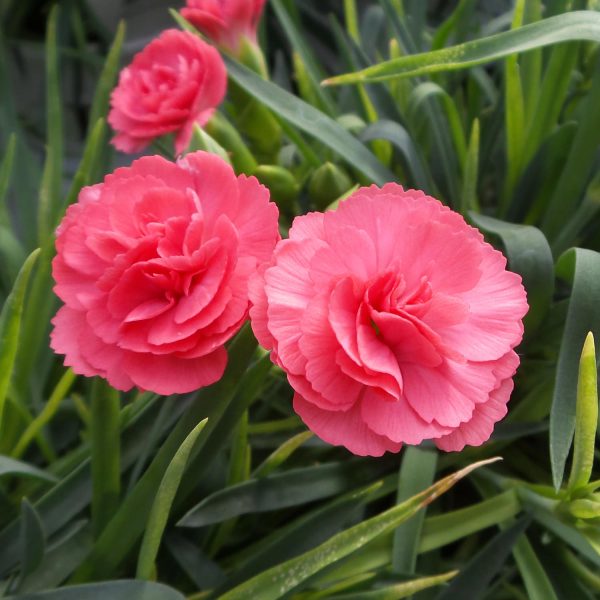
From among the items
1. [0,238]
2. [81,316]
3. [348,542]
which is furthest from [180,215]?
[0,238]

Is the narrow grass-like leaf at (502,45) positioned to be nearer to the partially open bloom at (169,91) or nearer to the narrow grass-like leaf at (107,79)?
the partially open bloom at (169,91)

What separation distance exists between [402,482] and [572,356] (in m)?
0.14

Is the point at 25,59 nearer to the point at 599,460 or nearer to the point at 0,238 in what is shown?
the point at 0,238

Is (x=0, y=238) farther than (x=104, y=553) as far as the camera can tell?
Yes

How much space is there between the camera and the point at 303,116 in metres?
0.55

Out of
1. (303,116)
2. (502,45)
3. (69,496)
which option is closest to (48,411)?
(69,496)

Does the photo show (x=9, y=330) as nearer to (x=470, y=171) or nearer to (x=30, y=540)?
(x=30, y=540)

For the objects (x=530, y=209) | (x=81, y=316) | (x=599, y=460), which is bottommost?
(x=599, y=460)

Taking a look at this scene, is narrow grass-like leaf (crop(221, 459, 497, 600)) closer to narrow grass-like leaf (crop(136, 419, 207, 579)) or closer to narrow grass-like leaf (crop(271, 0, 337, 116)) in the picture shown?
narrow grass-like leaf (crop(136, 419, 207, 579))

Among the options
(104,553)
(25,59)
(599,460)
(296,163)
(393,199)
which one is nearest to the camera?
(393,199)

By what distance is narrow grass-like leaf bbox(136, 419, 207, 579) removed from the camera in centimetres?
36

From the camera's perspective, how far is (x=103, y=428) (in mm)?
434

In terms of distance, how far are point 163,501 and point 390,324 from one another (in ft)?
0.50

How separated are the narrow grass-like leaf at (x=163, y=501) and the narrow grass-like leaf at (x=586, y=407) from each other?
0.19m
